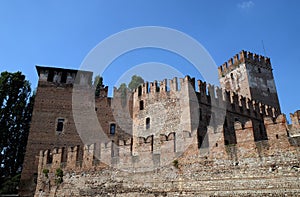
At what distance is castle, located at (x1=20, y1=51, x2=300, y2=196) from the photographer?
10.9 m

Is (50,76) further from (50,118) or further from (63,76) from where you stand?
(50,118)

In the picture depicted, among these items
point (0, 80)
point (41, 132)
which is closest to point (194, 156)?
point (41, 132)

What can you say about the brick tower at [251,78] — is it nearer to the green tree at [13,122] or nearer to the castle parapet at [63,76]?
the castle parapet at [63,76]

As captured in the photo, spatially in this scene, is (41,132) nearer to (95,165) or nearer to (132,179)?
(95,165)

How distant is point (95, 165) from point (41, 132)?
6.74 metres

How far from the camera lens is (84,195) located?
14461 millimetres

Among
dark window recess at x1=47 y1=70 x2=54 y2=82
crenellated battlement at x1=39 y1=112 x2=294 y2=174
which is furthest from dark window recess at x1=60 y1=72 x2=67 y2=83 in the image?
crenellated battlement at x1=39 y1=112 x2=294 y2=174

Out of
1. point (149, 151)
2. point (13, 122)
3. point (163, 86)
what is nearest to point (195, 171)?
point (149, 151)

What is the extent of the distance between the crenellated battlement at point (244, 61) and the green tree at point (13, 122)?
2402 centimetres

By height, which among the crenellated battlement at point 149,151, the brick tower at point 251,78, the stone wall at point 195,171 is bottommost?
the stone wall at point 195,171

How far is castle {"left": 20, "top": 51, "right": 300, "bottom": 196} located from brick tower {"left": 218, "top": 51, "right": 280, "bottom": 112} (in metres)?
7.77

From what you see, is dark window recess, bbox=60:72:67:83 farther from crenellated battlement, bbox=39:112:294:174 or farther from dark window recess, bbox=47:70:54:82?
crenellated battlement, bbox=39:112:294:174

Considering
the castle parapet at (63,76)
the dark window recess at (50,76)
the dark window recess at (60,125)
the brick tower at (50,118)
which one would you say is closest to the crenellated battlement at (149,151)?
the brick tower at (50,118)

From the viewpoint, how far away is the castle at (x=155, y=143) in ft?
35.7
